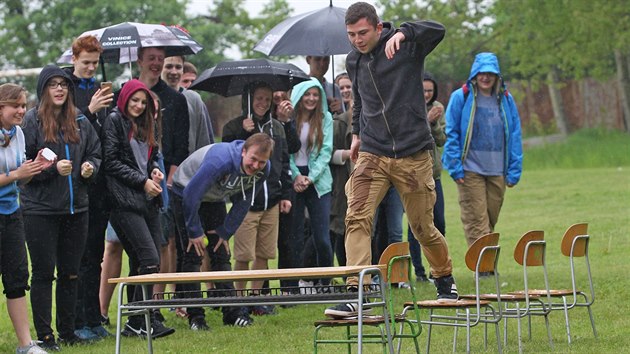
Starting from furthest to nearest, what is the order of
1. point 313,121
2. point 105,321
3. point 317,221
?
point 313,121
point 317,221
point 105,321

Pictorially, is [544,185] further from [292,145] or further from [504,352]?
[504,352]

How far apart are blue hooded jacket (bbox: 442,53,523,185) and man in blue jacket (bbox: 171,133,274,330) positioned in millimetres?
2813

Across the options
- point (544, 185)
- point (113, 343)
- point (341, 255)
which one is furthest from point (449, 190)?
point (113, 343)

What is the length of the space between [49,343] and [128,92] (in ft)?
6.84

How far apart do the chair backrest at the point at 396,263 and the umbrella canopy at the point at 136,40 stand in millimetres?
3939

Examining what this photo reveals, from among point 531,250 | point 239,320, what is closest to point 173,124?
point 239,320

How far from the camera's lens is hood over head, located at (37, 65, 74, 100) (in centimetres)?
977

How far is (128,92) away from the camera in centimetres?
1022

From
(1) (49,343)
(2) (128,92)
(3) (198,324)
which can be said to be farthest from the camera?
(3) (198,324)

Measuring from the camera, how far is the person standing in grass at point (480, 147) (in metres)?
13.4

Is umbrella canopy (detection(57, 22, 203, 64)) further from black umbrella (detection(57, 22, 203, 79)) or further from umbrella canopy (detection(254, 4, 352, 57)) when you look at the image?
umbrella canopy (detection(254, 4, 352, 57))

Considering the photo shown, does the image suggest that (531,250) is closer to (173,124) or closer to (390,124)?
(390,124)

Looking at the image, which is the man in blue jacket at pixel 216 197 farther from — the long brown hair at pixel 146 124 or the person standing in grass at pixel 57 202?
the person standing in grass at pixel 57 202

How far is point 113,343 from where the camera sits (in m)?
9.98
